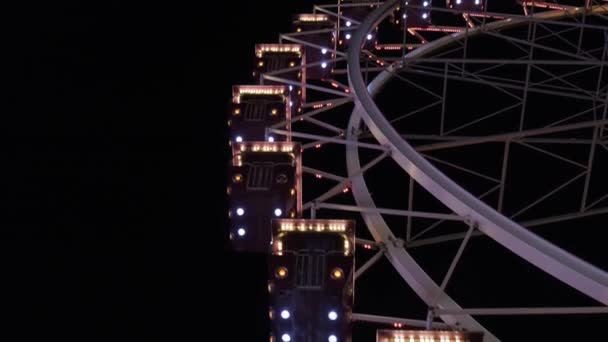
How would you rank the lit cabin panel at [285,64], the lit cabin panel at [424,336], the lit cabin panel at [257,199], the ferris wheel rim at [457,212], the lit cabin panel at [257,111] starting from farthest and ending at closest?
1. the lit cabin panel at [285,64]
2. the lit cabin panel at [257,111]
3. the lit cabin panel at [257,199]
4. the lit cabin panel at [424,336]
5. the ferris wheel rim at [457,212]

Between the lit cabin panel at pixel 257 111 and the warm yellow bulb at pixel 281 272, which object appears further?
the lit cabin panel at pixel 257 111

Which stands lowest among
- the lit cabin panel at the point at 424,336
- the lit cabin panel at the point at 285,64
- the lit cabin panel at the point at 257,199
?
the lit cabin panel at the point at 424,336

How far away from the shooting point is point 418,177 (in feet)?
42.3

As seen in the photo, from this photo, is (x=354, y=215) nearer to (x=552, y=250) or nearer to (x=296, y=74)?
(x=296, y=74)

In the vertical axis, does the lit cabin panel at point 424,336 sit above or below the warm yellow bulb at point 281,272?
below

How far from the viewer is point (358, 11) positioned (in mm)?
25766

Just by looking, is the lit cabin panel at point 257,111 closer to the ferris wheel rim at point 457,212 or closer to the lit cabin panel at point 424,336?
the ferris wheel rim at point 457,212

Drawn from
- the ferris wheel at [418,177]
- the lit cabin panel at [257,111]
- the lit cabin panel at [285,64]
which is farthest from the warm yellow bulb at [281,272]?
the lit cabin panel at [285,64]

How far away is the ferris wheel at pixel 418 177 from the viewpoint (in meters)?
12.5

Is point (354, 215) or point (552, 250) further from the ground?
point (354, 215)

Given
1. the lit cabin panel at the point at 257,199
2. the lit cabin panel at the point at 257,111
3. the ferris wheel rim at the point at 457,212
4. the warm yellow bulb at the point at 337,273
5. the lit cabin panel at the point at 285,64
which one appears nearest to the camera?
the ferris wheel rim at the point at 457,212

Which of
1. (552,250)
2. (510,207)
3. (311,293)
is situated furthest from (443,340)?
(510,207)

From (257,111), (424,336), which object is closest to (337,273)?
(424,336)

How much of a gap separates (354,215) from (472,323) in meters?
9.02
